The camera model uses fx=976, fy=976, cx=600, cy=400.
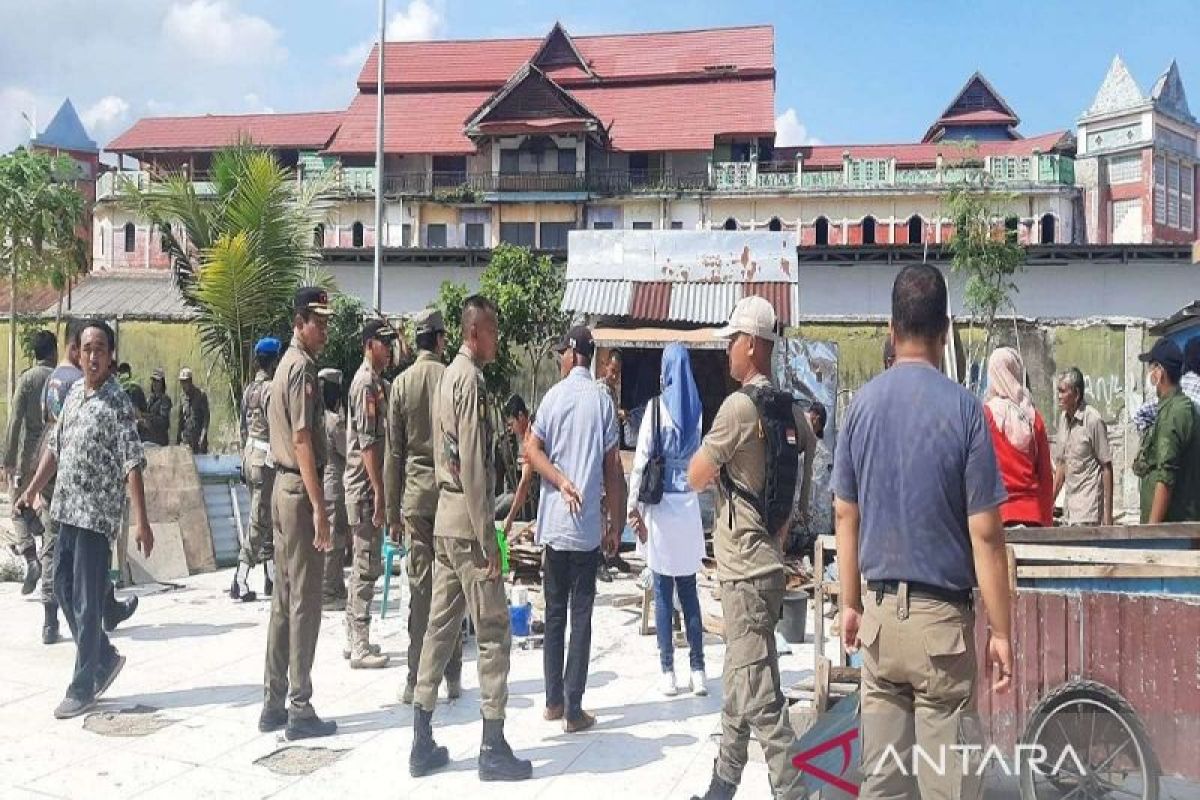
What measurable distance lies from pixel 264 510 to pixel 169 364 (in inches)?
390

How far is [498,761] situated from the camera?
14.5ft

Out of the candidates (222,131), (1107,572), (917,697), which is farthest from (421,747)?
(222,131)

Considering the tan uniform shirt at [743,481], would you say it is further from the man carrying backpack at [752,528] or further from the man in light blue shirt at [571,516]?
the man in light blue shirt at [571,516]

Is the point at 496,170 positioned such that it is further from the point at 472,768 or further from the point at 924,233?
the point at 472,768

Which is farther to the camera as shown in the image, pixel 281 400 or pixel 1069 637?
pixel 281 400

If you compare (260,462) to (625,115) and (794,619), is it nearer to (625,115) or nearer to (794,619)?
(794,619)

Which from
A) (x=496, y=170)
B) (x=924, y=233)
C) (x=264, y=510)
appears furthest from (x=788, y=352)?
(x=496, y=170)

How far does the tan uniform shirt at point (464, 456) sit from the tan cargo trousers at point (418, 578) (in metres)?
0.76

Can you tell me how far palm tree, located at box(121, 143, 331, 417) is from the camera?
11781mm

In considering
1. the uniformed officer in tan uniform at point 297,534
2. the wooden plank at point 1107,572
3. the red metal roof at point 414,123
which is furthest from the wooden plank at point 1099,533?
the red metal roof at point 414,123

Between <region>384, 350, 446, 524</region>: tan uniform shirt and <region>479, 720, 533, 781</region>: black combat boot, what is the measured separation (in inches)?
52.1

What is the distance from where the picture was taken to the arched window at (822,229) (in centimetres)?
3481

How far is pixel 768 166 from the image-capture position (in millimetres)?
35156

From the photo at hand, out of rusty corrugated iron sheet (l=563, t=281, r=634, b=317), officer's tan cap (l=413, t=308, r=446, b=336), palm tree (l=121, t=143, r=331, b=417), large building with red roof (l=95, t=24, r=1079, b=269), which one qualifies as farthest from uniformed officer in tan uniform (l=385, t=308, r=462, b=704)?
large building with red roof (l=95, t=24, r=1079, b=269)
